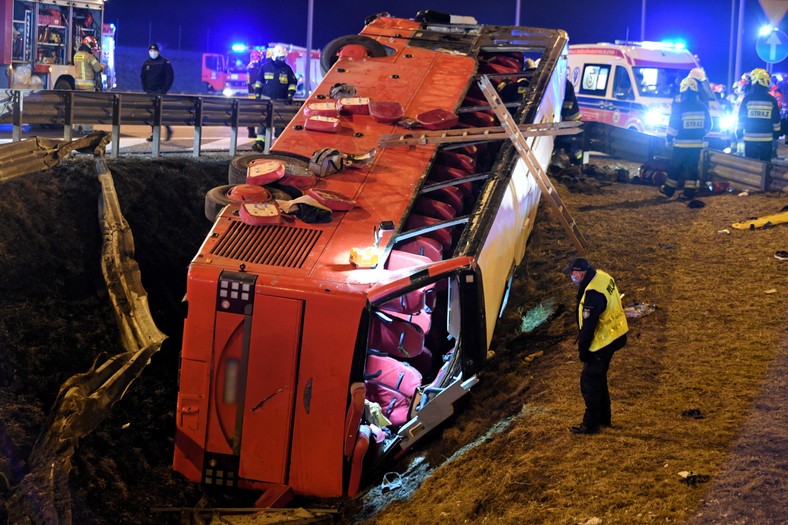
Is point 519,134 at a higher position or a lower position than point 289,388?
higher

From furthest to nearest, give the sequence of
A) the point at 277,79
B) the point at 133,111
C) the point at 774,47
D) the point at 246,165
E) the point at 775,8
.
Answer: the point at 774,47
the point at 775,8
the point at 277,79
the point at 133,111
the point at 246,165

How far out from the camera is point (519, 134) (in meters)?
8.20

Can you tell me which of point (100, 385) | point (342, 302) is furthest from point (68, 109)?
point (342, 302)

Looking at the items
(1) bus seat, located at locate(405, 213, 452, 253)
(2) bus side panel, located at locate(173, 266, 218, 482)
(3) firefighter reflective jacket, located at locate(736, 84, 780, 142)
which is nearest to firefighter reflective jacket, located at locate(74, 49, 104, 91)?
(1) bus seat, located at locate(405, 213, 452, 253)

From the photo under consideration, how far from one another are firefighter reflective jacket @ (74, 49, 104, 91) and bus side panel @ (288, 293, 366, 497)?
11988 millimetres

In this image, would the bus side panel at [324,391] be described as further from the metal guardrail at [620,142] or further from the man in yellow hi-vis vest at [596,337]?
the metal guardrail at [620,142]

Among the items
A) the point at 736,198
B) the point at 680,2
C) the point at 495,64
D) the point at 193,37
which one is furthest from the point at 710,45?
the point at 495,64

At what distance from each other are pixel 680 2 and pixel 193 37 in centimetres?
2233

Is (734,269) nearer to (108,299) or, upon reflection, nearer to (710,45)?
(108,299)

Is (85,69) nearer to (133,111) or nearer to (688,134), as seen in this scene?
(133,111)

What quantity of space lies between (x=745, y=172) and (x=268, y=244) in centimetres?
909

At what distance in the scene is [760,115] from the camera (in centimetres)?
1473

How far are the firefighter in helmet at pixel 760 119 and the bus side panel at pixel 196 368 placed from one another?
11.3 meters

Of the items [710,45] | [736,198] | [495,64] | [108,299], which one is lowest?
[108,299]
